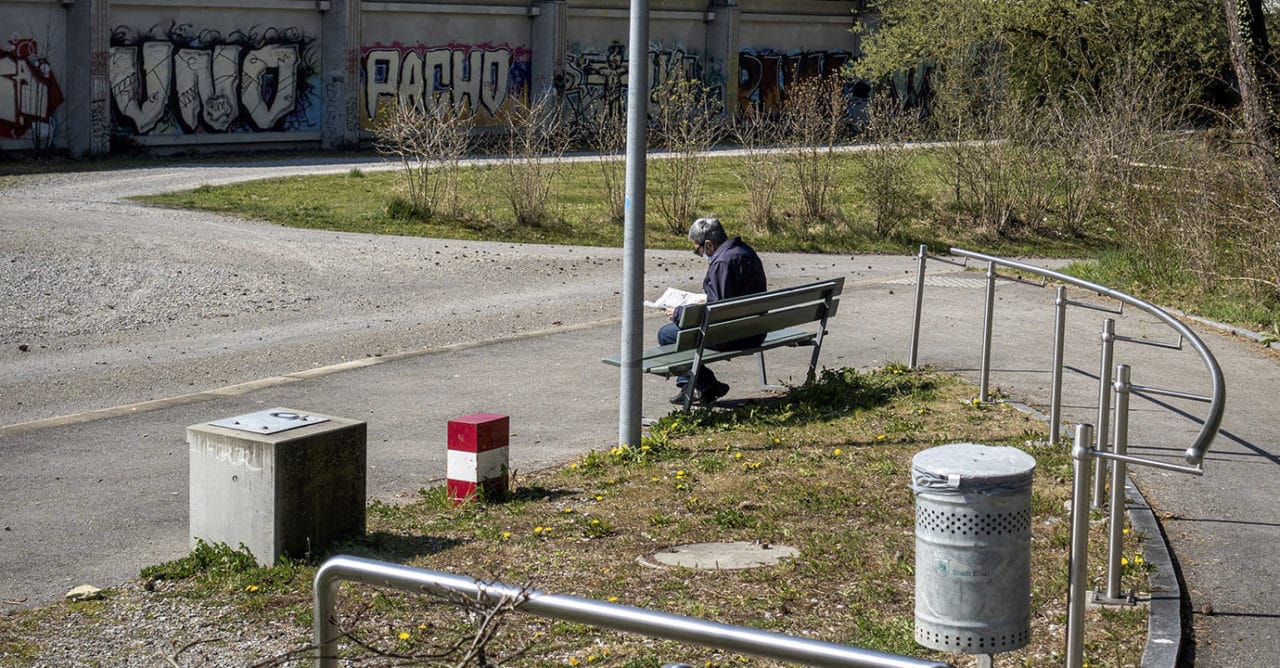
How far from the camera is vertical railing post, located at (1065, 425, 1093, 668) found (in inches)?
196

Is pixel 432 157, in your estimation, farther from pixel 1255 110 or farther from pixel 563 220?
pixel 1255 110

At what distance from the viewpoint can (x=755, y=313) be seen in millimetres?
10203

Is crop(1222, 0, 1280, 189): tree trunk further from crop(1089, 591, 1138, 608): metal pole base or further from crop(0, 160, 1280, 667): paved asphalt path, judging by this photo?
crop(1089, 591, 1138, 608): metal pole base

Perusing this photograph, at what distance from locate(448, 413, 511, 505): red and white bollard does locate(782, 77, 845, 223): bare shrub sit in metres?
12.8

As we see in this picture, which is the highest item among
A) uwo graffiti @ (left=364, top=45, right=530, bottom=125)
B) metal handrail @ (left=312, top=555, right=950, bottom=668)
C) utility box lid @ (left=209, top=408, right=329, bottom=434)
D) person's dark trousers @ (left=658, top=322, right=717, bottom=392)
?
uwo graffiti @ (left=364, top=45, right=530, bottom=125)

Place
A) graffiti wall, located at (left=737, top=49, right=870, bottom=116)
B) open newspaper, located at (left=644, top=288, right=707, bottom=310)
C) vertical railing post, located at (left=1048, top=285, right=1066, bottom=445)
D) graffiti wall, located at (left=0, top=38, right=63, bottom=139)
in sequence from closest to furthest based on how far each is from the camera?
vertical railing post, located at (left=1048, top=285, right=1066, bottom=445) < open newspaper, located at (left=644, top=288, right=707, bottom=310) < graffiti wall, located at (left=0, top=38, right=63, bottom=139) < graffiti wall, located at (left=737, top=49, right=870, bottom=116)

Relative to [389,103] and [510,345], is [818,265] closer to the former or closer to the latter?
[510,345]

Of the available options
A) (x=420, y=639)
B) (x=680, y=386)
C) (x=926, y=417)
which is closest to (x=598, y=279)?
(x=680, y=386)

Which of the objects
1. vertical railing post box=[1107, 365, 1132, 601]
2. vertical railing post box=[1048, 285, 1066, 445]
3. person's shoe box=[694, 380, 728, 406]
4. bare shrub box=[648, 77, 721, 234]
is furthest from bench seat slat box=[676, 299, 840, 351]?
bare shrub box=[648, 77, 721, 234]

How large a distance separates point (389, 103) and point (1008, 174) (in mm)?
17709

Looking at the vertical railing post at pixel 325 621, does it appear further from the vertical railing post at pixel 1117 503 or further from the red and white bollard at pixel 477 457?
the red and white bollard at pixel 477 457

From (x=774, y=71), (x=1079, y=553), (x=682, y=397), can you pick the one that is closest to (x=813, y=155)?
(x=682, y=397)

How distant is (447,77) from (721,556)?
30.0 m

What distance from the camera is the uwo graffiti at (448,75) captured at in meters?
33.9
